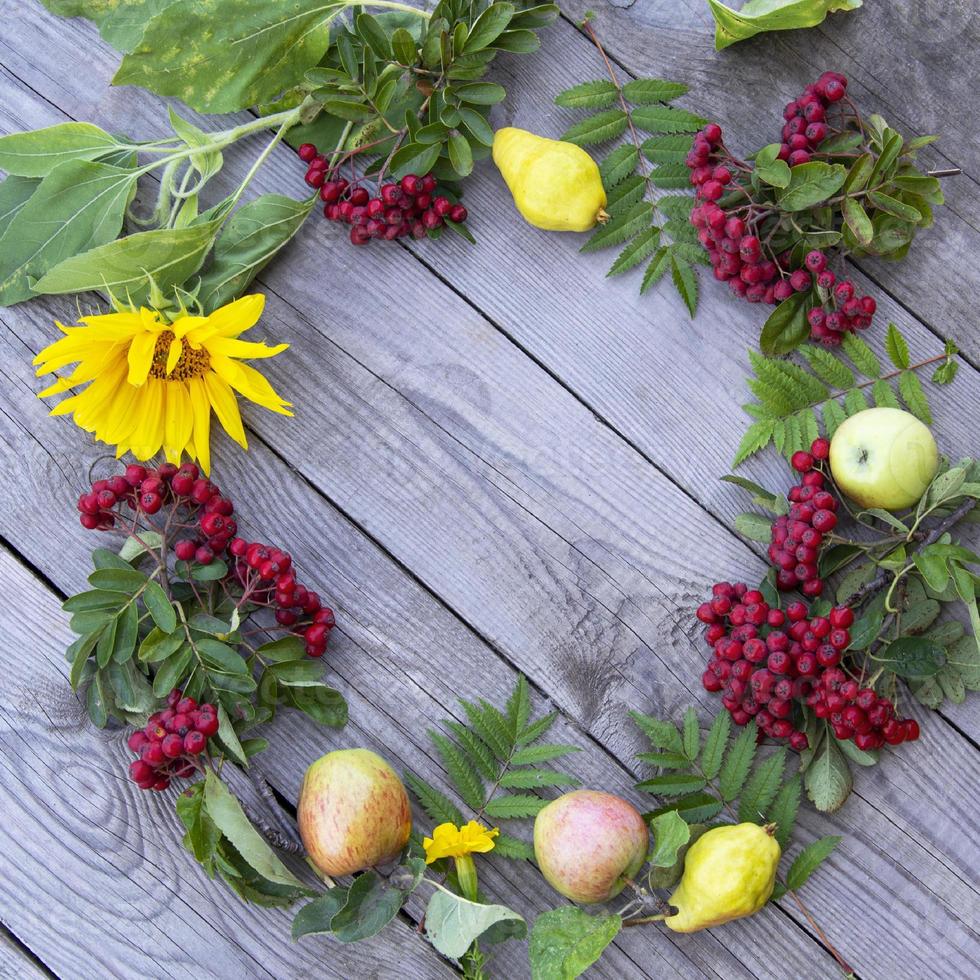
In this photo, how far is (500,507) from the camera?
4.85ft

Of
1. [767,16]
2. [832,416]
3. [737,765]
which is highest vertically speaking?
[767,16]

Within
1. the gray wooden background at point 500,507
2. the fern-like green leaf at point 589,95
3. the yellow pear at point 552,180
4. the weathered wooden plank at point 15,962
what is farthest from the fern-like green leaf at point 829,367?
the weathered wooden plank at point 15,962

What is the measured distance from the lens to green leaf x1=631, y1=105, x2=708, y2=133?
1441 millimetres

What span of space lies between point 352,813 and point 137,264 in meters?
0.77

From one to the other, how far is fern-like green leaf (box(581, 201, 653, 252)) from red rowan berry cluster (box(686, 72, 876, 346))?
8 centimetres

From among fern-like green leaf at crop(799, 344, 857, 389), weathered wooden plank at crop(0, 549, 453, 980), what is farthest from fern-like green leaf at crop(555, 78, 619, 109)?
weathered wooden plank at crop(0, 549, 453, 980)

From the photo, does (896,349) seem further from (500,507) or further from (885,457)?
(500,507)

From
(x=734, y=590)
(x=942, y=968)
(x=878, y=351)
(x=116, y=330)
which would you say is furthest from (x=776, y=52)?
(x=942, y=968)

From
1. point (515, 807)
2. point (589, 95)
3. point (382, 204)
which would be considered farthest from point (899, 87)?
point (515, 807)

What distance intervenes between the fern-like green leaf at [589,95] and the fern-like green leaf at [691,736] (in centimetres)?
85

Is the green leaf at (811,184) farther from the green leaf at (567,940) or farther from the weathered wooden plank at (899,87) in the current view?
the green leaf at (567,940)

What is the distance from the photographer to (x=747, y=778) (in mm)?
1421

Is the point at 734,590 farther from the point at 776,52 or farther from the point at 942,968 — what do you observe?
the point at 776,52

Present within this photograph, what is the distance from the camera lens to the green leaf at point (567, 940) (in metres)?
1.26
